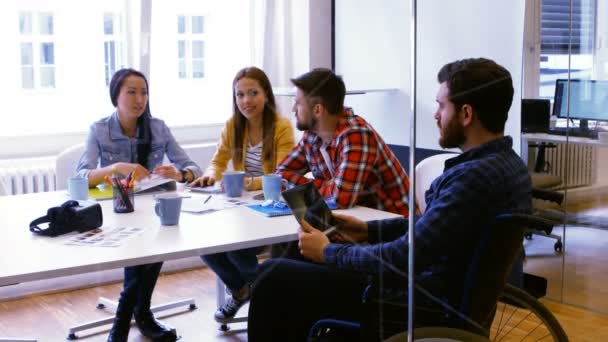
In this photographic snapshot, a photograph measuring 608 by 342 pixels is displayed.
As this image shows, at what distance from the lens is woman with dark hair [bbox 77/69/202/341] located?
2.39 meters

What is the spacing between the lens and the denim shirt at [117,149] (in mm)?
2434

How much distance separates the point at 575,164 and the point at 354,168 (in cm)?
73

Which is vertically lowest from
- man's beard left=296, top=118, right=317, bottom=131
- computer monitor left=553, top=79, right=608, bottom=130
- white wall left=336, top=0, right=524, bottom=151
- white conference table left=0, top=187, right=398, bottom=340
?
white conference table left=0, top=187, right=398, bottom=340

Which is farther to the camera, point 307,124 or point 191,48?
point 191,48

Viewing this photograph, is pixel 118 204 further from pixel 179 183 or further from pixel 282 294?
pixel 282 294

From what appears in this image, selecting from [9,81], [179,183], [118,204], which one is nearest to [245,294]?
[179,183]

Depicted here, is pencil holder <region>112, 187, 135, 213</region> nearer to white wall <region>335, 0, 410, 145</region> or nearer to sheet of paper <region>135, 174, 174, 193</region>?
sheet of paper <region>135, 174, 174, 193</region>

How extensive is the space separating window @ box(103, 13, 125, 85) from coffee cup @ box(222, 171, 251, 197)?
17.7 inches

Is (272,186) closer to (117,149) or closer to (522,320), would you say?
(117,149)

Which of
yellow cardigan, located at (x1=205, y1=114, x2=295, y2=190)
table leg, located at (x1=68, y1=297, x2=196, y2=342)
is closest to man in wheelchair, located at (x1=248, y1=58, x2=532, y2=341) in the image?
yellow cardigan, located at (x1=205, y1=114, x2=295, y2=190)

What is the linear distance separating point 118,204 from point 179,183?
0.47 m

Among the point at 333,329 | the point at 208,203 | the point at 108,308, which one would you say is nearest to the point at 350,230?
the point at 333,329

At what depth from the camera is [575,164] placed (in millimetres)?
1038

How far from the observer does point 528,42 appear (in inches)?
41.5
